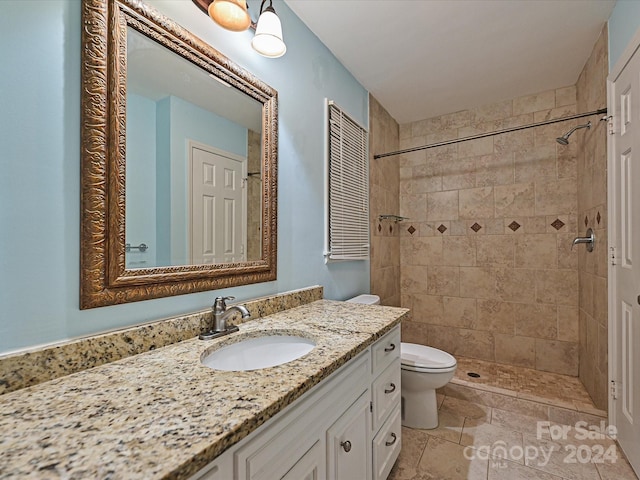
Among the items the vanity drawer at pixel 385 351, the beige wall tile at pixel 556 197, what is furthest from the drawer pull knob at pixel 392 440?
the beige wall tile at pixel 556 197

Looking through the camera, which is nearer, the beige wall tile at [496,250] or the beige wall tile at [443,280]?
the beige wall tile at [496,250]

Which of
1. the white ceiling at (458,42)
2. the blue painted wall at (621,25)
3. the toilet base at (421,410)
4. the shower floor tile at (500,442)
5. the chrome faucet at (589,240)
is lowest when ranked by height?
the shower floor tile at (500,442)

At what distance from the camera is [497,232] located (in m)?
2.91

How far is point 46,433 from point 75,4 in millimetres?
1088

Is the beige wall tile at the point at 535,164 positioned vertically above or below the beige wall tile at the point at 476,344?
above

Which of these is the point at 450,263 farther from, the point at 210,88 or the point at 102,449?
the point at 102,449

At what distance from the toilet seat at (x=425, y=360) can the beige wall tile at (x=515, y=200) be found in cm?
164

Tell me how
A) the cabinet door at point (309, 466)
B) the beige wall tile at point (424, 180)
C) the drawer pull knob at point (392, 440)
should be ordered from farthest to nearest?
the beige wall tile at point (424, 180) → the drawer pull knob at point (392, 440) → the cabinet door at point (309, 466)

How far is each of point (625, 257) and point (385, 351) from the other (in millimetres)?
1425

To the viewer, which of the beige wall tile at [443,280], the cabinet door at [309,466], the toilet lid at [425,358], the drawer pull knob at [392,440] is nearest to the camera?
the cabinet door at [309,466]

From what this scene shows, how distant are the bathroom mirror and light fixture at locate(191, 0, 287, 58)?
14cm

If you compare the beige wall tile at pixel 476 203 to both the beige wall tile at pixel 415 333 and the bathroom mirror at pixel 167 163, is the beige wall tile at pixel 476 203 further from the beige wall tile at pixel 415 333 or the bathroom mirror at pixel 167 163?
the bathroom mirror at pixel 167 163

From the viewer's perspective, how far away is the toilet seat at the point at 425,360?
1.82 m

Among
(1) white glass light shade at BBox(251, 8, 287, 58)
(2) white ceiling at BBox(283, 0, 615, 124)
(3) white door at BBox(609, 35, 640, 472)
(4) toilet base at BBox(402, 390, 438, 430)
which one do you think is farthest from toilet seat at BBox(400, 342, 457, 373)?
(2) white ceiling at BBox(283, 0, 615, 124)
